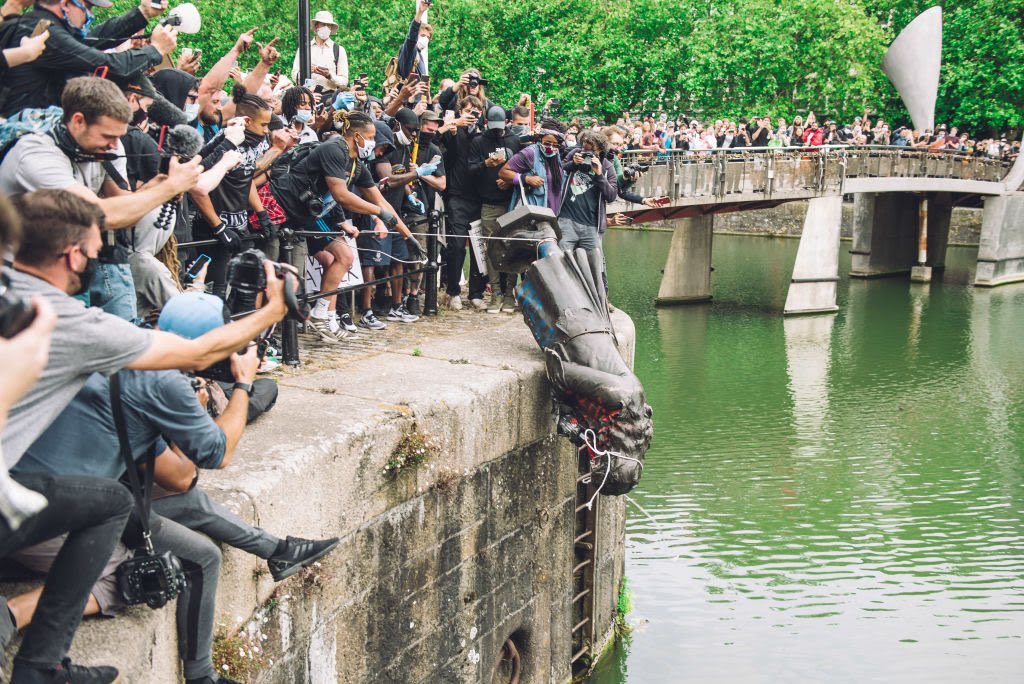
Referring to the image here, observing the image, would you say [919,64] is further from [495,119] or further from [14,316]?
[14,316]

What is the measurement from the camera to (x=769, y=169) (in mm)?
24984

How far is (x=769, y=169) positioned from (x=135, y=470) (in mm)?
22662

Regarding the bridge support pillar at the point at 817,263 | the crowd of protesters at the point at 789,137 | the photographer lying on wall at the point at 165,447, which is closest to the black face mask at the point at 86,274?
the photographer lying on wall at the point at 165,447

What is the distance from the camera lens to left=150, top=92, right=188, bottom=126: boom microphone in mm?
6418

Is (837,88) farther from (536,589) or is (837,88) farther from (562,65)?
(536,589)

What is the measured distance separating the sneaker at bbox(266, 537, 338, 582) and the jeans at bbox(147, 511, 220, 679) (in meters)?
0.36

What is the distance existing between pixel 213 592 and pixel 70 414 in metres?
0.91

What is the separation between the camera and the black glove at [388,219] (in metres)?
7.80

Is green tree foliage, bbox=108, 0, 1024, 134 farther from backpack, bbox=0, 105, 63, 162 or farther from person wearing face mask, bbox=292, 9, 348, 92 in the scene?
backpack, bbox=0, 105, 63, 162

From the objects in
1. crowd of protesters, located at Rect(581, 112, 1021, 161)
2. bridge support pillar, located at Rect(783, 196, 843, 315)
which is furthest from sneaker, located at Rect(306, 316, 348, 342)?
bridge support pillar, located at Rect(783, 196, 843, 315)

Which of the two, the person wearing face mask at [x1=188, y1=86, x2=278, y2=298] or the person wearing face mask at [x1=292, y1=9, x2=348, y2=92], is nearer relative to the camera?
the person wearing face mask at [x1=188, y1=86, x2=278, y2=298]

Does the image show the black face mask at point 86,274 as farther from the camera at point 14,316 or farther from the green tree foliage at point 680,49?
the green tree foliage at point 680,49

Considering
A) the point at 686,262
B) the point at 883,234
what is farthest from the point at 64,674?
the point at 883,234

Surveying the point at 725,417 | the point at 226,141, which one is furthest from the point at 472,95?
the point at 725,417
